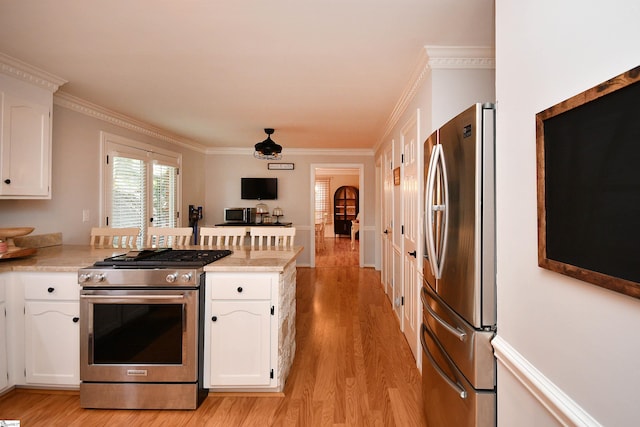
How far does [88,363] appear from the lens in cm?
199

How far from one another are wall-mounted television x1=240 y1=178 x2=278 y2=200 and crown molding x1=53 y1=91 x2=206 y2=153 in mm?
1416

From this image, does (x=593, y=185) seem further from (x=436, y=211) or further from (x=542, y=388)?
(x=436, y=211)

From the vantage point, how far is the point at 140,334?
1976 mm

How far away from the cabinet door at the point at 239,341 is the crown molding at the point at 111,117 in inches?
114

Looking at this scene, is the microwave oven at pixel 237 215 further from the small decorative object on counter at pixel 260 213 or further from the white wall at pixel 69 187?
the white wall at pixel 69 187

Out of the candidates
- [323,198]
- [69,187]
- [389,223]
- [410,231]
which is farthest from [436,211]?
[323,198]

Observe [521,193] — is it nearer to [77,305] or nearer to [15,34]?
[77,305]

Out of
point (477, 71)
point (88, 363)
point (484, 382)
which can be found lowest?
point (88, 363)

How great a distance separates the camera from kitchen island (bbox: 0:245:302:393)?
6.72 ft

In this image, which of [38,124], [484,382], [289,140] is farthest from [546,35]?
[289,140]

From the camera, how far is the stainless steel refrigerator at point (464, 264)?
128 centimetres

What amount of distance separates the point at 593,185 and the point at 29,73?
376 centimetres

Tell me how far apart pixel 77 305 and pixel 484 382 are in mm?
2459

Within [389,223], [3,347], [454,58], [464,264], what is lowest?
[3,347]
